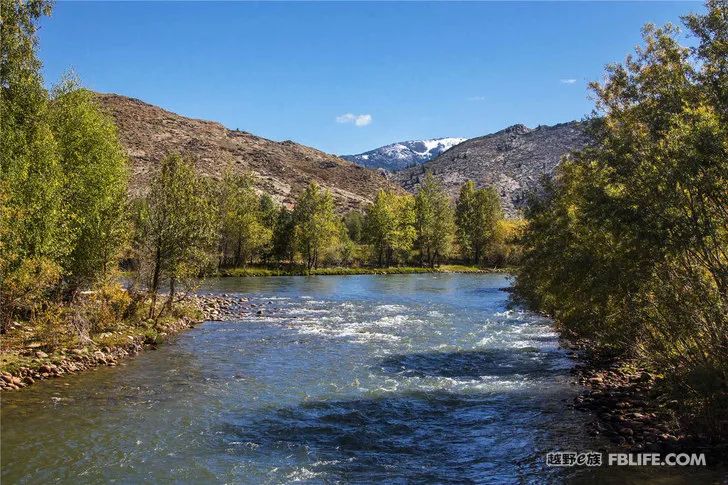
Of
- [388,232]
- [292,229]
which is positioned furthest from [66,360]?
[388,232]

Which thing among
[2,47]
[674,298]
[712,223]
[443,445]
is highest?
[2,47]

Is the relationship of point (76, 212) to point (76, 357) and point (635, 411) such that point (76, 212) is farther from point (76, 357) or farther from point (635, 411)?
point (635, 411)

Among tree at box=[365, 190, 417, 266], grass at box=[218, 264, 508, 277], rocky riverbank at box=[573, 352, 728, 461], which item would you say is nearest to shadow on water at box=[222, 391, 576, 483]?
rocky riverbank at box=[573, 352, 728, 461]

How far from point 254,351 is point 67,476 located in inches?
686

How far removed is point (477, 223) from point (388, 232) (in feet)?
92.9

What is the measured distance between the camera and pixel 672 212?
14.5m

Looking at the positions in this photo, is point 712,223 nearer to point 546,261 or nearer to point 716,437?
point 716,437

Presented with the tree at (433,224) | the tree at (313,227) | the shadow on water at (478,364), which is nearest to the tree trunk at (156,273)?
the shadow on water at (478,364)

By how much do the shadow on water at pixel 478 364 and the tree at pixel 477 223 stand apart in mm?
102499

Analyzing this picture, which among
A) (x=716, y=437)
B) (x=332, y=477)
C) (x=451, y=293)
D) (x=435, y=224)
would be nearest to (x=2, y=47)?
(x=332, y=477)

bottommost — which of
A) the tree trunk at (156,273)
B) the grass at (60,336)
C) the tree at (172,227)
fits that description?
the grass at (60,336)

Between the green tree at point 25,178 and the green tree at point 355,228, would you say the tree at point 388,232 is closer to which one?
the green tree at point 355,228

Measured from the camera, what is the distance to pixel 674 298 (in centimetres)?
1572

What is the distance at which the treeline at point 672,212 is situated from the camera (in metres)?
14.1
